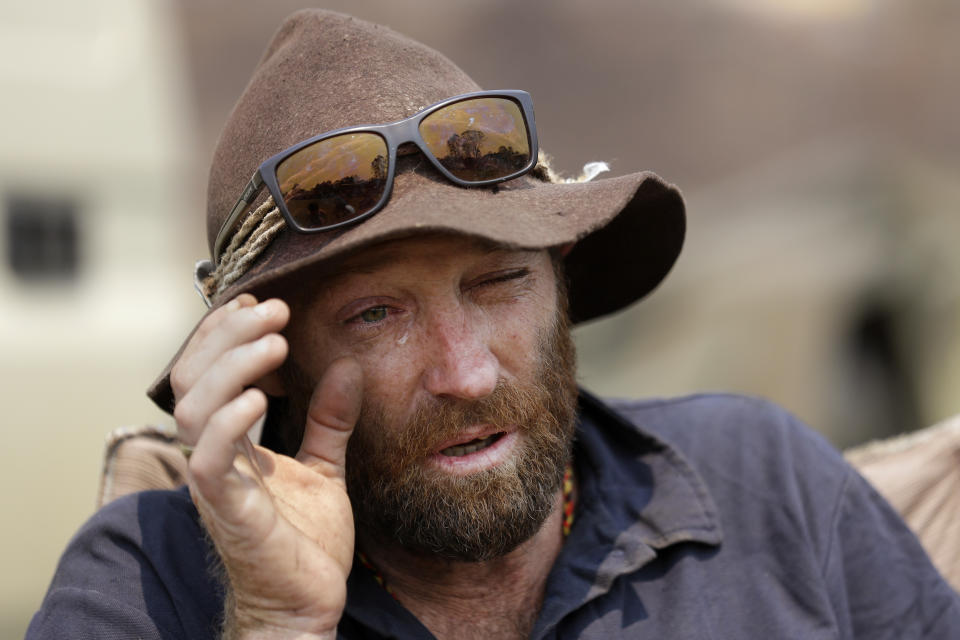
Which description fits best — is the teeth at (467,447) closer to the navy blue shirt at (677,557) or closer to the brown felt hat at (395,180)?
the navy blue shirt at (677,557)

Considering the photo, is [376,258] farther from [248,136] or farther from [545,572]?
[545,572]

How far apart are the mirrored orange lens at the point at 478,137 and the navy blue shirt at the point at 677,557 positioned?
0.88 meters

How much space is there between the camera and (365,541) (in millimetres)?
2123

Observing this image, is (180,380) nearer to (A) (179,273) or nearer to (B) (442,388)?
(B) (442,388)

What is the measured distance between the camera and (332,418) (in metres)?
1.87

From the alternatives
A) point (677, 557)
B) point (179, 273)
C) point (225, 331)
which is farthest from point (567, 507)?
point (179, 273)

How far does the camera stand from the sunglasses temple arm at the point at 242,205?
1827mm

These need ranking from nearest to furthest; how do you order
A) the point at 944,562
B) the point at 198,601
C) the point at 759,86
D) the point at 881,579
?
1. the point at 198,601
2. the point at 881,579
3. the point at 944,562
4. the point at 759,86

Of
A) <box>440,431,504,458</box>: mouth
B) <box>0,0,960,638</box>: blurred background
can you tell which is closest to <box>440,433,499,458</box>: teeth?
<box>440,431,504,458</box>: mouth

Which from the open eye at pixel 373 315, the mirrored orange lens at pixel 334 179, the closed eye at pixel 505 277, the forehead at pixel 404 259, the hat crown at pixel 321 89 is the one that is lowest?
the open eye at pixel 373 315

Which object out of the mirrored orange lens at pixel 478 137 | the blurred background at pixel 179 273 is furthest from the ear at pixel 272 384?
the blurred background at pixel 179 273

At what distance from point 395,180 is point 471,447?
587mm

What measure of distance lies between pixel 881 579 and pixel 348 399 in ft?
4.68

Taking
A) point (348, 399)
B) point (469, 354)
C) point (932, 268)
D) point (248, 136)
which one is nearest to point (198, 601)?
point (348, 399)
